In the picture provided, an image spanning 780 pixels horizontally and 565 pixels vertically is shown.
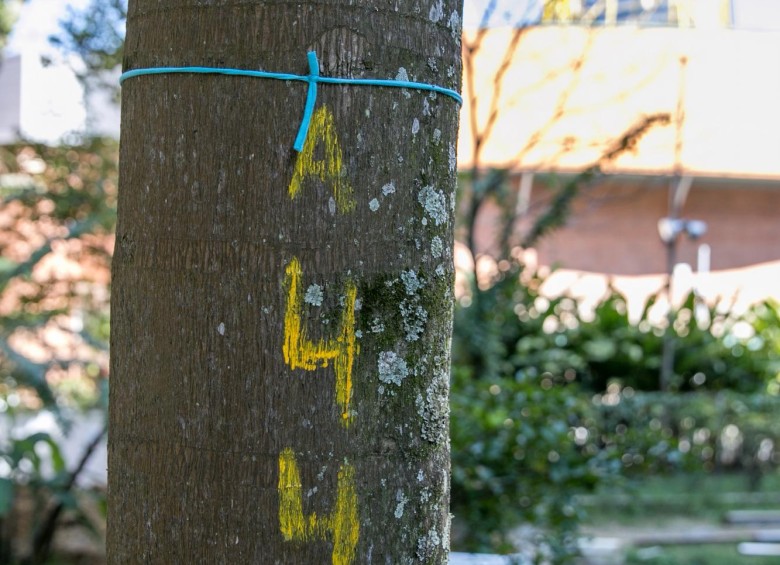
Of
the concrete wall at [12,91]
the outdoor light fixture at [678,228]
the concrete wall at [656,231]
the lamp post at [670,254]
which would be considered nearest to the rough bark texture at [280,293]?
the concrete wall at [12,91]

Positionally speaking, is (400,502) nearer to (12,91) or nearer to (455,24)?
(455,24)

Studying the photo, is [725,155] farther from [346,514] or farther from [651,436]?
[346,514]

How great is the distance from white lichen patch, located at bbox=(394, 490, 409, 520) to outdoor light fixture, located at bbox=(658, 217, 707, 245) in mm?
9063

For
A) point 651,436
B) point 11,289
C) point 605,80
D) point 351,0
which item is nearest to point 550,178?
point 605,80

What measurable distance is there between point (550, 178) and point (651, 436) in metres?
3.28

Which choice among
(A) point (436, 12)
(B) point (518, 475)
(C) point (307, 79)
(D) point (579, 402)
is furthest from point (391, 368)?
(D) point (579, 402)

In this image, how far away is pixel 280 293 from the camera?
1320 mm

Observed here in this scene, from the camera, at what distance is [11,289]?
6688mm

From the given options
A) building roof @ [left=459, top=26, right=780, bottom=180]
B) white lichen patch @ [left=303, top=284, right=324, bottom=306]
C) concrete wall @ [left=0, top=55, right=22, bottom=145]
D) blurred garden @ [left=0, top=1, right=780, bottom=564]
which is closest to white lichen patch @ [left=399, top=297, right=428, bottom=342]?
white lichen patch @ [left=303, top=284, right=324, bottom=306]

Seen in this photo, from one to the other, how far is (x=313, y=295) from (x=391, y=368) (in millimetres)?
162

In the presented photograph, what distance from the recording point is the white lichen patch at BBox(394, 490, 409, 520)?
138 cm

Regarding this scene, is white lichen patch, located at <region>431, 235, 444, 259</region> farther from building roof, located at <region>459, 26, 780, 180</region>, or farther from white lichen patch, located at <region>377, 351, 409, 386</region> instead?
building roof, located at <region>459, 26, 780, 180</region>

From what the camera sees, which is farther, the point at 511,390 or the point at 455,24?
the point at 511,390

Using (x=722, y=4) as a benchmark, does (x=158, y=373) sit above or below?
below
